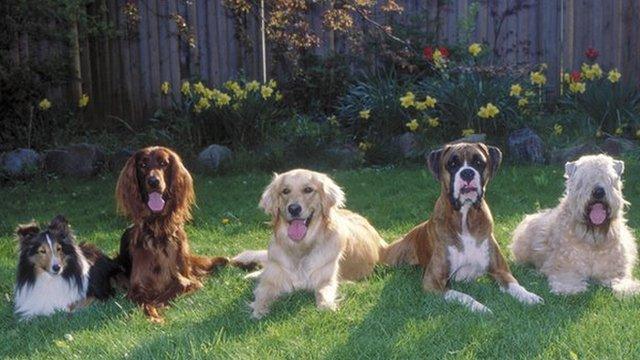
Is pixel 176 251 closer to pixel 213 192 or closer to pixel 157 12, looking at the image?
pixel 213 192

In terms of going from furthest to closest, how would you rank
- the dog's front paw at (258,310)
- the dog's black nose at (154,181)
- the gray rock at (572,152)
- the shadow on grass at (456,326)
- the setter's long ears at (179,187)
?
the gray rock at (572,152) → the setter's long ears at (179,187) → the dog's black nose at (154,181) → the dog's front paw at (258,310) → the shadow on grass at (456,326)

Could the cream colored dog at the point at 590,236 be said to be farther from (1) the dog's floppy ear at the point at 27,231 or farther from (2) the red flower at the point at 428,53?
(2) the red flower at the point at 428,53

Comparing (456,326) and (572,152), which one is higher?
(572,152)

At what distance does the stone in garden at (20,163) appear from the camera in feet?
35.8

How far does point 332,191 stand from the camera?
20.2ft

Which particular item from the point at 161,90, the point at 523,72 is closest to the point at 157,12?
the point at 161,90

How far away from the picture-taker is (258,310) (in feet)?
19.1

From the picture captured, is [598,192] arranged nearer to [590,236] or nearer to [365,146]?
[590,236]

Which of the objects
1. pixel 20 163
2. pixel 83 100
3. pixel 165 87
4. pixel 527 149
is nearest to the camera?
pixel 527 149

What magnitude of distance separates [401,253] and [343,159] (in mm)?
4131

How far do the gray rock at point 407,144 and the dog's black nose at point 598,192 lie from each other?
4.97 metres

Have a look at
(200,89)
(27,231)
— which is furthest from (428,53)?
(27,231)

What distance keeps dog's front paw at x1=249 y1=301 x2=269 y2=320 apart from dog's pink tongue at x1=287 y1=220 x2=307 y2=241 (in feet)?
1.84

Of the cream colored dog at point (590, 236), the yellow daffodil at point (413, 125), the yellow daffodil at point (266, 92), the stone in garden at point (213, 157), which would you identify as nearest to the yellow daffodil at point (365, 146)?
the yellow daffodil at point (413, 125)
